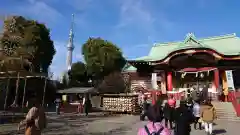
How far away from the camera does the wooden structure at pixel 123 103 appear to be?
23438 mm

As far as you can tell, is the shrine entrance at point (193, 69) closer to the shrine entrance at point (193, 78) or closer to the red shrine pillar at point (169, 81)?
the shrine entrance at point (193, 78)

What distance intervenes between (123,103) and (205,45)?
10.2m

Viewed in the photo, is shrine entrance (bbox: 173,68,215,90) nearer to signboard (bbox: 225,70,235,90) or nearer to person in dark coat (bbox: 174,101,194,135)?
signboard (bbox: 225,70,235,90)

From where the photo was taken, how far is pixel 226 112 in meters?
19.8

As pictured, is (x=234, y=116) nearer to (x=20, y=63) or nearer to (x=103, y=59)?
(x=20, y=63)

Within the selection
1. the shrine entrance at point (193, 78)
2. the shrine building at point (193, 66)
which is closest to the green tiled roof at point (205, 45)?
the shrine building at point (193, 66)

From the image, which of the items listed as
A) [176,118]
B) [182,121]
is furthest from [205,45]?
[182,121]

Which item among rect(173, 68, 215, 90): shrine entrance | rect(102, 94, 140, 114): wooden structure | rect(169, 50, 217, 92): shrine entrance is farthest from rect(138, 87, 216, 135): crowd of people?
rect(173, 68, 215, 90): shrine entrance

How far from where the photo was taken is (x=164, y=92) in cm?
2805

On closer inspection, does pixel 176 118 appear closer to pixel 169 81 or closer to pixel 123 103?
pixel 123 103

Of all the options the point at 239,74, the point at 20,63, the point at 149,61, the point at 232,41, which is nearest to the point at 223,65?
the point at 239,74

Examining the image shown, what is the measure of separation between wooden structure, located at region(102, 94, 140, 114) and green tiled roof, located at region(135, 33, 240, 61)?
7119 millimetres

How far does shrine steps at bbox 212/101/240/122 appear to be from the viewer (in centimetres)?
1895

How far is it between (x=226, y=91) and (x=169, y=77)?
229 inches
